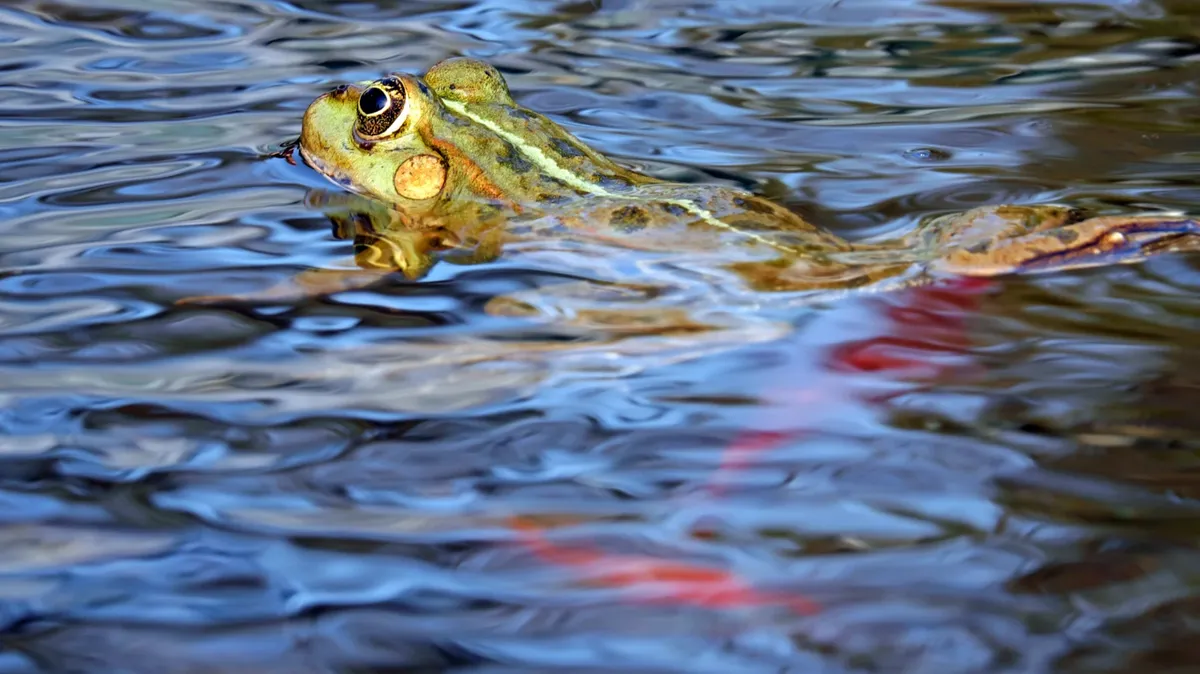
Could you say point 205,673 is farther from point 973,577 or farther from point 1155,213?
point 1155,213

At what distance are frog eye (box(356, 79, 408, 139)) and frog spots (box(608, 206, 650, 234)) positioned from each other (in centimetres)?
99

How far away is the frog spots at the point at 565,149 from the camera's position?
183 inches

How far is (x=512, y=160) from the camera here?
4695mm

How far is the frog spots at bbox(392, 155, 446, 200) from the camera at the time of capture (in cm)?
475

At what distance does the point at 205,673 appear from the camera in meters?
2.44

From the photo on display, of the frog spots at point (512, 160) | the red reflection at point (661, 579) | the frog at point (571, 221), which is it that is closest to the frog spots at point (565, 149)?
the frog at point (571, 221)

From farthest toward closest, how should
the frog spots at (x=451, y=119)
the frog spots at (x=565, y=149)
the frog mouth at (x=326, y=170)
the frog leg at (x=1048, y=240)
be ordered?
1. the frog mouth at (x=326, y=170)
2. the frog spots at (x=451, y=119)
3. the frog spots at (x=565, y=149)
4. the frog leg at (x=1048, y=240)

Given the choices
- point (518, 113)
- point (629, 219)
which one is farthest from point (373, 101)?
point (629, 219)

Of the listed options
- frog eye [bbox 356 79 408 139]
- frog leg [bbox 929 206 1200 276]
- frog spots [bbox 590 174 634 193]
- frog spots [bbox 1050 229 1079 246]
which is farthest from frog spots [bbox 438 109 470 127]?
frog spots [bbox 1050 229 1079 246]

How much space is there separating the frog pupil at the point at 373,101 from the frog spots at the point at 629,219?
1.05 metres

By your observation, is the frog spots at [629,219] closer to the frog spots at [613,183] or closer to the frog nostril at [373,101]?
the frog spots at [613,183]

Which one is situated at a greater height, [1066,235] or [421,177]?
[421,177]

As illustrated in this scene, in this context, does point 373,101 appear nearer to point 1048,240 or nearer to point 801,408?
point 801,408

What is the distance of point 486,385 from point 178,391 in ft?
2.80
